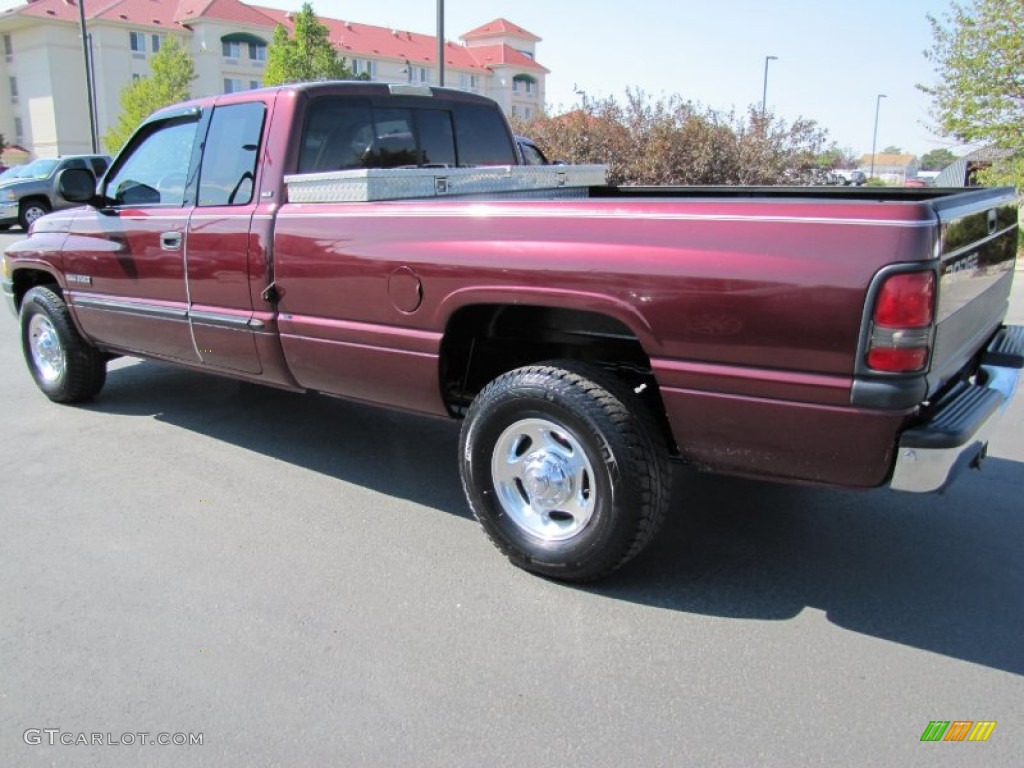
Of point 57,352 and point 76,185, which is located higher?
point 76,185

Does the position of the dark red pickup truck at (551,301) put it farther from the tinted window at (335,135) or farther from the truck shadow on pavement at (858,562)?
the truck shadow on pavement at (858,562)

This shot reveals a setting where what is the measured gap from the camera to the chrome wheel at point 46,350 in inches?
226

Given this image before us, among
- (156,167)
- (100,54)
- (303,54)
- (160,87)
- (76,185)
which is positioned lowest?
(76,185)

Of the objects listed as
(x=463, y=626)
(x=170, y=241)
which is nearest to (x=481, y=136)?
(x=170, y=241)

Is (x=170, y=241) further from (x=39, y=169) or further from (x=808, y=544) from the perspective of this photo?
(x=39, y=169)

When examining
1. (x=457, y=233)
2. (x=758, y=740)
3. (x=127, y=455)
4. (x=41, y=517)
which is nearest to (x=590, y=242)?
(x=457, y=233)

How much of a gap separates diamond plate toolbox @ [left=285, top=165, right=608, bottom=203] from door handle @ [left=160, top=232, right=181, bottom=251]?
0.93 m

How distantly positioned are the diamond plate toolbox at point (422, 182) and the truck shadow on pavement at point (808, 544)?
1518 mm

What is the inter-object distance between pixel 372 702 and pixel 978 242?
270 cm

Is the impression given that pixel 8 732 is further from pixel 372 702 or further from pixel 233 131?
pixel 233 131

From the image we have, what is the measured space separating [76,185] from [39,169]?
17.8m

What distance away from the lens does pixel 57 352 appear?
5.78 m

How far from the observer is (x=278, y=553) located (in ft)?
11.9

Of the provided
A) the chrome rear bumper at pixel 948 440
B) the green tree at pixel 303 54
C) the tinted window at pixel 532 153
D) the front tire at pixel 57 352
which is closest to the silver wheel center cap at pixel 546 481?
the chrome rear bumper at pixel 948 440
